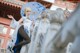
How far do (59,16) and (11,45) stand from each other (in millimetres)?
4142

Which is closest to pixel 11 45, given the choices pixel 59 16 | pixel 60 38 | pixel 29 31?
pixel 29 31

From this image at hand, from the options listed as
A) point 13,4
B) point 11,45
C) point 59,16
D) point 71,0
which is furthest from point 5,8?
point 59,16

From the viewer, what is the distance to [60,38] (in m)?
1.10

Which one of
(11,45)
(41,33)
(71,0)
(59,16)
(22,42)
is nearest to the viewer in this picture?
(59,16)

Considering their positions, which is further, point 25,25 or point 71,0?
point 71,0

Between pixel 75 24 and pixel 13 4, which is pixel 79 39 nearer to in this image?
pixel 75 24

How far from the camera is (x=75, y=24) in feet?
3.28

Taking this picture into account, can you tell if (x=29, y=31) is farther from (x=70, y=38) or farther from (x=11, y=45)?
(x=70, y=38)

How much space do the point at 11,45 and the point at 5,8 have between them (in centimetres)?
2257

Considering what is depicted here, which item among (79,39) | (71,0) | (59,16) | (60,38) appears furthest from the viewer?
(71,0)

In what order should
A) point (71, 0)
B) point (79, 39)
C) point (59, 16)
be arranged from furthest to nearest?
1. point (71, 0)
2. point (59, 16)
3. point (79, 39)

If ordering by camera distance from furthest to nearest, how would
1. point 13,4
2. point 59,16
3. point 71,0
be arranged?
point 71,0 < point 13,4 < point 59,16

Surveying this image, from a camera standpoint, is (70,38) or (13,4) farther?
(13,4)

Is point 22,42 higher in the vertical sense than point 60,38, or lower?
lower
